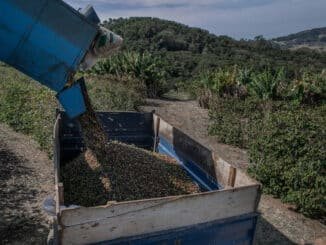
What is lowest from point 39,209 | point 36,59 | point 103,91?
point 39,209

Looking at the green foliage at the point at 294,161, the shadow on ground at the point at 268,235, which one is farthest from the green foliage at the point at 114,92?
the shadow on ground at the point at 268,235

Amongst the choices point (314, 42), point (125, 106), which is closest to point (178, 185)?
point (125, 106)

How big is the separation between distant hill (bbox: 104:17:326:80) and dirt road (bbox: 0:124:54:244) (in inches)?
796

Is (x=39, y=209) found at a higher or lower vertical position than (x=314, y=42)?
lower

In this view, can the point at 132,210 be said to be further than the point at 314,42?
No

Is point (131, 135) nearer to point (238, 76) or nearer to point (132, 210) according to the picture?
point (132, 210)

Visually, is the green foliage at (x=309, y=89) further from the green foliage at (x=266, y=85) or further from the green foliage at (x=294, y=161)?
the green foliage at (x=294, y=161)

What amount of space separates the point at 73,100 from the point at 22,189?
261cm

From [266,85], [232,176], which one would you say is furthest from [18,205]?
[266,85]

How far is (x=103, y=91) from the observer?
12320mm

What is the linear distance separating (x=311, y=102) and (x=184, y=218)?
12821mm

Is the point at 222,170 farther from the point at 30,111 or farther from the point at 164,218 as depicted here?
the point at 30,111

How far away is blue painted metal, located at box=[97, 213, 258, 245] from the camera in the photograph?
3.04 m

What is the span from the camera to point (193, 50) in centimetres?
3909
